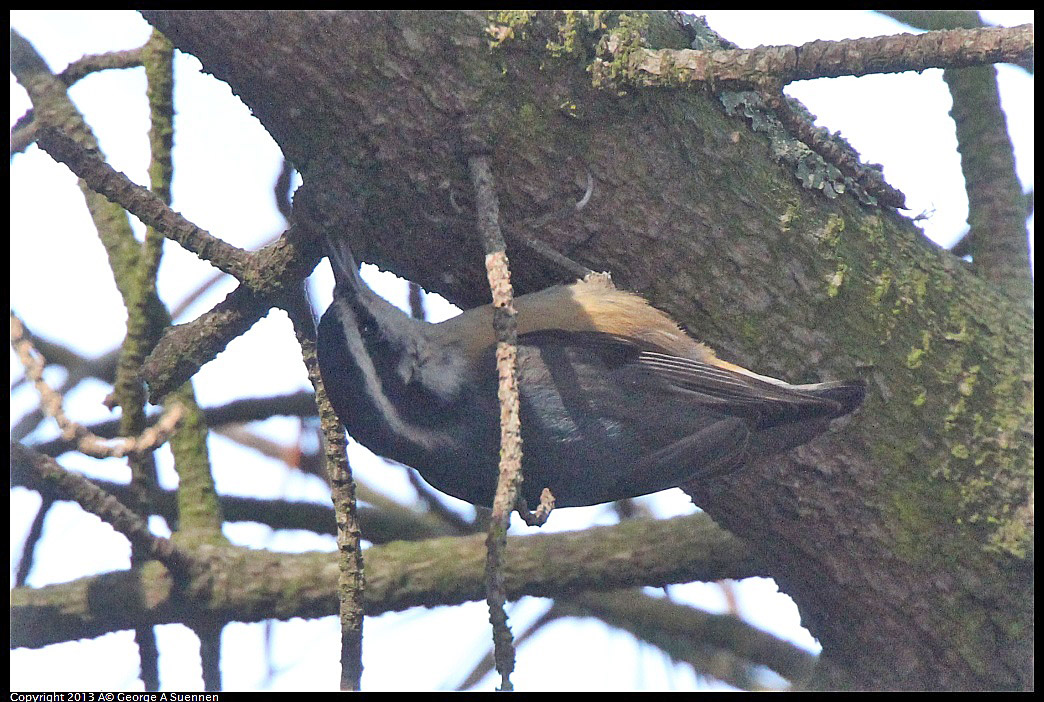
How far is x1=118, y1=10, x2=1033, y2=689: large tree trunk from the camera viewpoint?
6.43 feet

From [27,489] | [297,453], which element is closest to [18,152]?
[27,489]

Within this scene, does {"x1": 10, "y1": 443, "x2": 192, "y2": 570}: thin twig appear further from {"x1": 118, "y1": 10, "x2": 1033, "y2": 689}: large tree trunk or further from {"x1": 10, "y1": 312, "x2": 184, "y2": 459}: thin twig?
{"x1": 118, "y1": 10, "x2": 1033, "y2": 689}: large tree trunk

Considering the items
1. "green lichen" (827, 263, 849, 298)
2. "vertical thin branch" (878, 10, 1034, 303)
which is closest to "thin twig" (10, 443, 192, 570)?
"green lichen" (827, 263, 849, 298)

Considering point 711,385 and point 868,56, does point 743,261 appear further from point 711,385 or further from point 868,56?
point 868,56

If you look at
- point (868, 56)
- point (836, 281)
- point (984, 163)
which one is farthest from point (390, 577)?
point (984, 163)

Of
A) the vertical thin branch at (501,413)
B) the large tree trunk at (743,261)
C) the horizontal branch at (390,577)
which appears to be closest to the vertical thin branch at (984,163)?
the large tree trunk at (743,261)

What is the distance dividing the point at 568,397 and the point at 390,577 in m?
0.98

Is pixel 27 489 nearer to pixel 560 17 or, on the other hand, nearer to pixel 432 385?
pixel 432 385

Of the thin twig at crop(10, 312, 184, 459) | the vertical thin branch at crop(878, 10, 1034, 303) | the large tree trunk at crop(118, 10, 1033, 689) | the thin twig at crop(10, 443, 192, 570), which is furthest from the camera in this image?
the vertical thin branch at crop(878, 10, 1034, 303)

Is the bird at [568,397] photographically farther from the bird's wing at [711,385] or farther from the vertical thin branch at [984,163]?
the vertical thin branch at [984,163]

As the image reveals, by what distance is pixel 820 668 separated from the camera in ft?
9.43

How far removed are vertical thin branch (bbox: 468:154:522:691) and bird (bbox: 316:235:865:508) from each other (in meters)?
0.42

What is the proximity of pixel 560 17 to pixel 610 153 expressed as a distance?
1.03ft

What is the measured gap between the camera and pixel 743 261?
7.36 feet
